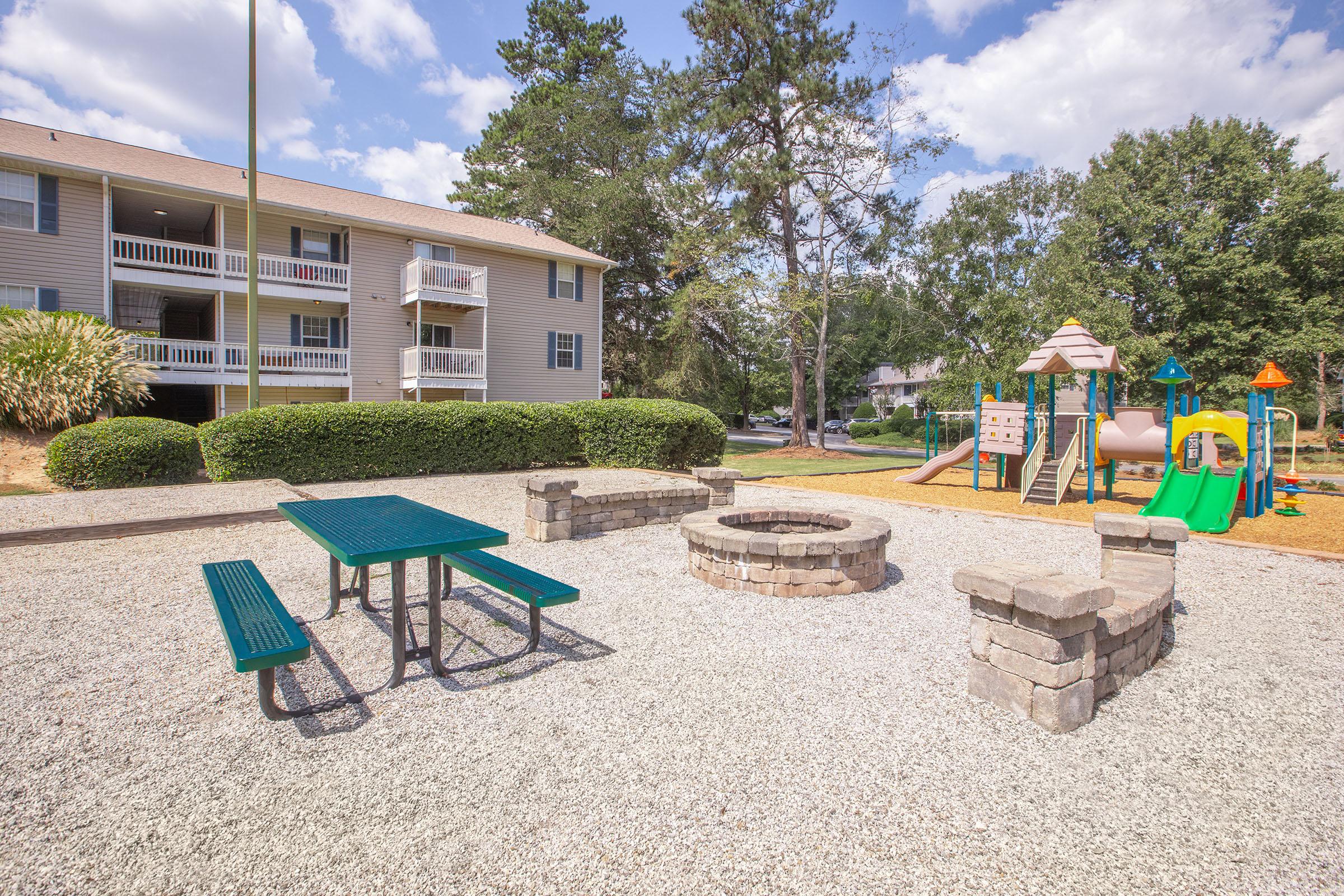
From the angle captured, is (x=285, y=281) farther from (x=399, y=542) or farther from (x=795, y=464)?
(x=399, y=542)

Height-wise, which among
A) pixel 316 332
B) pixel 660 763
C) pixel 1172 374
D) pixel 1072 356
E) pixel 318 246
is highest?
pixel 318 246

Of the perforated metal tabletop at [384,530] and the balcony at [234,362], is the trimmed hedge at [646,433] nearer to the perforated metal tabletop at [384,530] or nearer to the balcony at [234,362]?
the perforated metal tabletop at [384,530]

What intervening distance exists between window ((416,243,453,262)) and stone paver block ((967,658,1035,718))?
64.1 ft

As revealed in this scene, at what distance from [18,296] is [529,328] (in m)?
12.3

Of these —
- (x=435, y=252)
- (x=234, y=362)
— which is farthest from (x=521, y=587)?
(x=435, y=252)

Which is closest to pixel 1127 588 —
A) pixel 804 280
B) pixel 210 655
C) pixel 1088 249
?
pixel 210 655

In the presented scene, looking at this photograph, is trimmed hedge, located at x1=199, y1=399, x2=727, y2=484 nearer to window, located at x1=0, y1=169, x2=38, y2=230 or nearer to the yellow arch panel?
window, located at x1=0, y1=169, x2=38, y2=230

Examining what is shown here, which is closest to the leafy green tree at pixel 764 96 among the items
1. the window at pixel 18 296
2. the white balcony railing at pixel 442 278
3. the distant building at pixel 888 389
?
the white balcony railing at pixel 442 278

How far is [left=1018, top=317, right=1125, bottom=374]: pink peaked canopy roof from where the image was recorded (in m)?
10.5

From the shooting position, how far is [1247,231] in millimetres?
22922

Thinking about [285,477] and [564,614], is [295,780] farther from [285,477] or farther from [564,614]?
[285,477]

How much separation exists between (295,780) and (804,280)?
23.3m

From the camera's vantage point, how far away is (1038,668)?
3.05 meters

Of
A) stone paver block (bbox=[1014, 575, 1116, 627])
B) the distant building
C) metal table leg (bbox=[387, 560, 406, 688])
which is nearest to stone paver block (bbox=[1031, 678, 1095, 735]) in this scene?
stone paver block (bbox=[1014, 575, 1116, 627])
